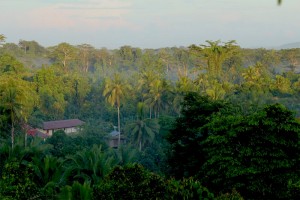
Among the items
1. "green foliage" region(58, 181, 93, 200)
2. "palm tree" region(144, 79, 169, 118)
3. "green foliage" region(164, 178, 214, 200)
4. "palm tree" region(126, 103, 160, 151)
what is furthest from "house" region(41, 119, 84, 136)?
"green foliage" region(164, 178, 214, 200)

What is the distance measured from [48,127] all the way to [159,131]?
15.8m

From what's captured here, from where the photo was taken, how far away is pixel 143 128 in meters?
42.7

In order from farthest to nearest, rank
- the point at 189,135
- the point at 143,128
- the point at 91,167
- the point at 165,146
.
Result: the point at 143,128
the point at 165,146
the point at 189,135
the point at 91,167

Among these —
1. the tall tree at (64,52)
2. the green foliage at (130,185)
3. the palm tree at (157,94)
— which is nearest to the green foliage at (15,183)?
the green foliage at (130,185)

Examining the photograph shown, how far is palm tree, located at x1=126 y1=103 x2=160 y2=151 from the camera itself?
42.4 m

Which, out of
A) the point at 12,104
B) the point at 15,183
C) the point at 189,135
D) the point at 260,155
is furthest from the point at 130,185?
the point at 12,104

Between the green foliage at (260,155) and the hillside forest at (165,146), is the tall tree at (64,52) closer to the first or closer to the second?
the hillside forest at (165,146)

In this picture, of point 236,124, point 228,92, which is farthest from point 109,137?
point 236,124

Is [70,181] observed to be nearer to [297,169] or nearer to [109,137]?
[297,169]

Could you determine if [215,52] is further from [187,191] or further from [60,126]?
[187,191]

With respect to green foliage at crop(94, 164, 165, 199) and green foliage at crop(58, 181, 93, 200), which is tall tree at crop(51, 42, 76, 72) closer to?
green foliage at crop(58, 181, 93, 200)

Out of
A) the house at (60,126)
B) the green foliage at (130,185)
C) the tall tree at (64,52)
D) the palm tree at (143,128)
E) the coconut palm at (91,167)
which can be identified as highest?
the tall tree at (64,52)

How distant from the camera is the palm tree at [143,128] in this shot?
139 ft

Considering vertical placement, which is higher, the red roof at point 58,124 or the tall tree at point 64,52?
the tall tree at point 64,52
